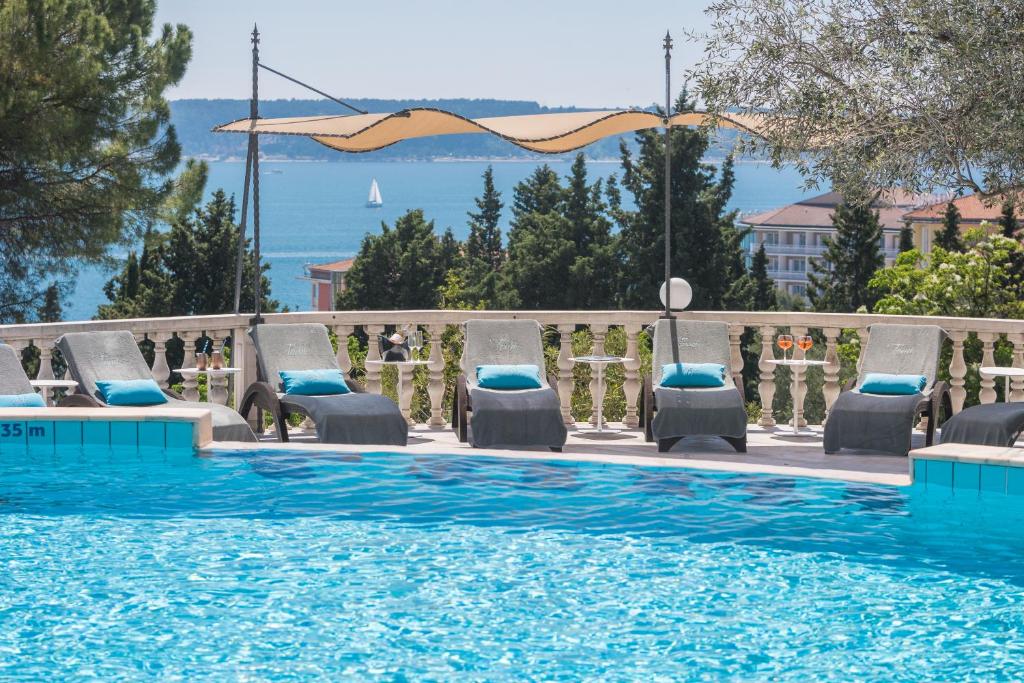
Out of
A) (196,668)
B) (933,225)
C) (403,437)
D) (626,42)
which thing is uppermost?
(626,42)

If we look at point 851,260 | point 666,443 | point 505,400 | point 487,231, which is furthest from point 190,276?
point 666,443

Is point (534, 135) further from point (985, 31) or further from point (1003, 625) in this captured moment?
point (1003, 625)

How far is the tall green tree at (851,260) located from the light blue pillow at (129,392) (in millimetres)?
57527

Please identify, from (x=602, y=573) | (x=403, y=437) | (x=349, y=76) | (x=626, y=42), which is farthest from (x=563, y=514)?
(x=349, y=76)

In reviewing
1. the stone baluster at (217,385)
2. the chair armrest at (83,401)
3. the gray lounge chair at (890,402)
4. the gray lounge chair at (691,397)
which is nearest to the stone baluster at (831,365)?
the gray lounge chair at (890,402)

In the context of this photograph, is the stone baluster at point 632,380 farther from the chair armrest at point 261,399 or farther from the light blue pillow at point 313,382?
the chair armrest at point 261,399

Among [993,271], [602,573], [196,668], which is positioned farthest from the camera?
[993,271]

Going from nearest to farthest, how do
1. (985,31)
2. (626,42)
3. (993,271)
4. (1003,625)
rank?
(1003,625) < (985,31) < (993,271) < (626,42)

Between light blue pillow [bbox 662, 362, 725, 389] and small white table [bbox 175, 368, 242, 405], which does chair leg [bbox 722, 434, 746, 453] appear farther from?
small white table [bbox 175, 368, 242, 405]

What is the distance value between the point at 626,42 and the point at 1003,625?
7890cm

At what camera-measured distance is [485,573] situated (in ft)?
21.8

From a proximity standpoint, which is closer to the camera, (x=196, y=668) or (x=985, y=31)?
(x=196, y=668)

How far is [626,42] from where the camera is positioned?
82.3m

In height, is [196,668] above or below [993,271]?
below
